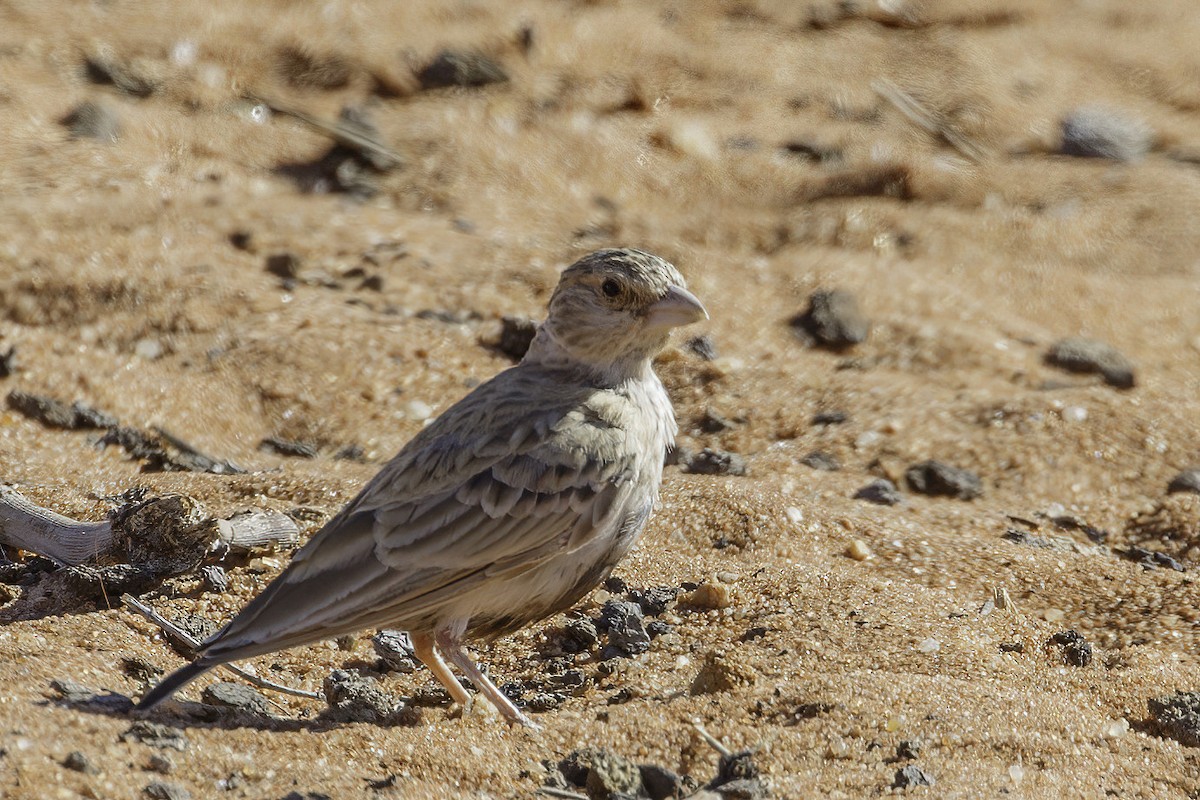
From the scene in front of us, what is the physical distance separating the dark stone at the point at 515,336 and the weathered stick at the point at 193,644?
110 inches

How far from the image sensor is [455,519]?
413 centimetres

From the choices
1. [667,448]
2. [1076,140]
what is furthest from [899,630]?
[1076,140]

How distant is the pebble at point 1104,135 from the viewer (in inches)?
389

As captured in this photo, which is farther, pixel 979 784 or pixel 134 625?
pixel 134 625

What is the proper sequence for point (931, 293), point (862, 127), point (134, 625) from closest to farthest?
point (134, 625) < point (931, 293) < point (862, 127)

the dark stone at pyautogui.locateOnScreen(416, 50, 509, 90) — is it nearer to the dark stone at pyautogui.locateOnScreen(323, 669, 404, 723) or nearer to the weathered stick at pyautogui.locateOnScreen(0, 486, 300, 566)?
the weathered stick at pyautogui.locateOnScreen(0, 486, 300, 566)

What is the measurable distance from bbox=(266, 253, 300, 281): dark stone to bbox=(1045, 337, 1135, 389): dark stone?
13.1 ft

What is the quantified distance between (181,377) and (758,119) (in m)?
4.98

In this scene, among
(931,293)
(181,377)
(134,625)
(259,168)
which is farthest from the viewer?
(259,168)

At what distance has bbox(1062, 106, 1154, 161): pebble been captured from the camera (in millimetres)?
9875

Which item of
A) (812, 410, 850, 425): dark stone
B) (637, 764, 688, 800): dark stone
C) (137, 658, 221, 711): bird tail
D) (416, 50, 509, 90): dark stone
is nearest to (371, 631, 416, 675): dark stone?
(137, 658, 221, 711): bird tail

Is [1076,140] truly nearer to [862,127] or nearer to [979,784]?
[862,127]

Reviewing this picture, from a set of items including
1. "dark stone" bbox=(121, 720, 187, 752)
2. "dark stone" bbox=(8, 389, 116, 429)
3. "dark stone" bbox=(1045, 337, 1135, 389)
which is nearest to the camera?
"dark stone" bbox=(121, 720, 187, 752)

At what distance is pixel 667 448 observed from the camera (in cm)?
466
